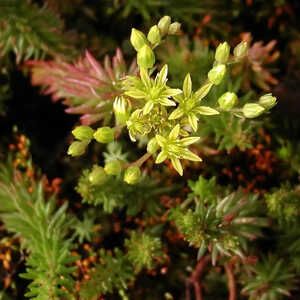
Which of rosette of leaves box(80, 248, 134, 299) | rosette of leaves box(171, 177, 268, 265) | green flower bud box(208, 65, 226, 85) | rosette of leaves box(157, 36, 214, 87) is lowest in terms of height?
rosette of leaves box(80, 248, 134, 299)

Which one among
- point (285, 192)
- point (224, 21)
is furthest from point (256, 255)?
point (224, 21)

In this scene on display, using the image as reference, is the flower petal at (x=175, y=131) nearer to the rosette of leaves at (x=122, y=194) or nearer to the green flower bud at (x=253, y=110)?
the green flower bud at (x=253, y=110)

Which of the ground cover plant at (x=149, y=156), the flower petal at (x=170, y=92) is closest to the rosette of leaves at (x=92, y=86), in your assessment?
the ground cover plant at (x=149, y=156)

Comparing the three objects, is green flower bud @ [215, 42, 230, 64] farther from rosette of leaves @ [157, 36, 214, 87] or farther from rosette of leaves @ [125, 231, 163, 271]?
rosette of leaves @ [125, 231, 163, 271]

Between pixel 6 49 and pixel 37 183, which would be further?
pixel 6 49

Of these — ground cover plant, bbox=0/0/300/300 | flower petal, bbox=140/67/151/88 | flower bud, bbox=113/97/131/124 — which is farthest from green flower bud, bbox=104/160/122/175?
flower petal, bbox=140/67/151/88

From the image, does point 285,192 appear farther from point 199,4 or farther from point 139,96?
point 199,4

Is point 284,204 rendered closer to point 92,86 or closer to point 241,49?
point 241,49
